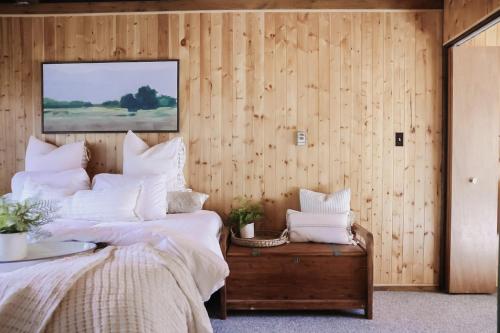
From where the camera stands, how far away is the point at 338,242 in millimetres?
Answer: 2859

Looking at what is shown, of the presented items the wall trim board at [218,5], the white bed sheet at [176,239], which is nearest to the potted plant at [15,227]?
the white bed sheet at [176,239]

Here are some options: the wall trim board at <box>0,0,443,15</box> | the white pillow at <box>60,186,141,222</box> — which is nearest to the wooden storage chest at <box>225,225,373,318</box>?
Answer: the white pillow at <box>60,186,141,222</box>

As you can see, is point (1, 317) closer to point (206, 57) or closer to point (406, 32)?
point (206, 57)

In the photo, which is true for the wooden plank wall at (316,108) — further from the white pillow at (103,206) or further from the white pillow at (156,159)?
the white pillow at (103,206)

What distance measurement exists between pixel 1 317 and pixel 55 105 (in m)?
2.46

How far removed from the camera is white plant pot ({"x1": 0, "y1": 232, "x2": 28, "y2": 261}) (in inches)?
70.2

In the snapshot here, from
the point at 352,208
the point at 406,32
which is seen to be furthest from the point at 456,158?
the point at 406,32

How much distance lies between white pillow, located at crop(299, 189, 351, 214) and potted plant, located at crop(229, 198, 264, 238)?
0.37 m

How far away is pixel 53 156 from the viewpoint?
3.16 m

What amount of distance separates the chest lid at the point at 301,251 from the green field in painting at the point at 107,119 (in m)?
1.22

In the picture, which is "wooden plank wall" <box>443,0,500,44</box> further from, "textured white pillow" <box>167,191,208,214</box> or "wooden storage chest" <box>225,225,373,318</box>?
"textured white pillow" <box>167,191,208,214</box>

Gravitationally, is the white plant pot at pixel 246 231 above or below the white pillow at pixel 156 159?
below

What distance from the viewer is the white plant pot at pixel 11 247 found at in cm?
178

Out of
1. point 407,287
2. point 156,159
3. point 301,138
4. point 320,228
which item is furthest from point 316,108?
point 407,287
